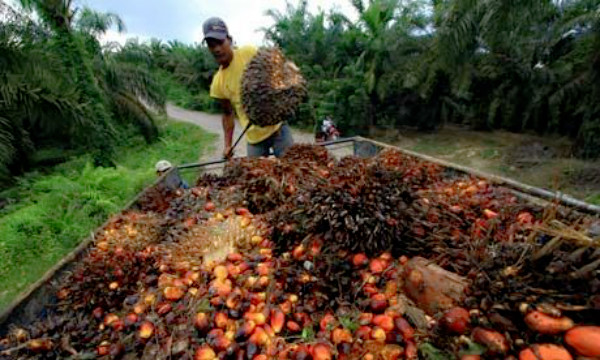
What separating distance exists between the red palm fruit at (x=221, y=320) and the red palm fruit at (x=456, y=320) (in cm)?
88

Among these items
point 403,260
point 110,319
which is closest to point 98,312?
point 110,319

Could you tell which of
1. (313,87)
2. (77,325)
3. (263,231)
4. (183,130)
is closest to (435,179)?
(263,231)

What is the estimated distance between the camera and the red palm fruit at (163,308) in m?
1.73

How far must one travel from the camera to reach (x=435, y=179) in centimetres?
296

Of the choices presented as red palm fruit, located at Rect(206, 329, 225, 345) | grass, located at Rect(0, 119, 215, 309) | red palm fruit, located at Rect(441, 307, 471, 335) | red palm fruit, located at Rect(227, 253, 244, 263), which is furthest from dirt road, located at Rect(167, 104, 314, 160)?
red palm fruit, located at Rect(441, 307, 471, 335)

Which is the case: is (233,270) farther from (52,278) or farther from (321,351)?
(52,278)

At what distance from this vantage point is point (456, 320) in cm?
127

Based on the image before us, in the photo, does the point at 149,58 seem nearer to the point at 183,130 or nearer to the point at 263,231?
the point at 183,130

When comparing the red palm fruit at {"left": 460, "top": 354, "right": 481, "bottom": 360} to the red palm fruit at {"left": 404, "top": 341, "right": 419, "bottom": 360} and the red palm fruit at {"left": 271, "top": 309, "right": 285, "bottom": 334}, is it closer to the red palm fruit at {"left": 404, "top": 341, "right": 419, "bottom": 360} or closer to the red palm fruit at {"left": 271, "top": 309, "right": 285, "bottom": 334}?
the red palm fruit at {"left": 404, "top": 341, "right": 419, "bottom": 360}

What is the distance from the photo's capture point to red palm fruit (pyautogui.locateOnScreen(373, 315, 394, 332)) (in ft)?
4.99

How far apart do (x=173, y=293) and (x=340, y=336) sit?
843 mm

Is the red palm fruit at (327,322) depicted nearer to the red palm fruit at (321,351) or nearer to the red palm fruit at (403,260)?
the red palm fruit at (321,351)

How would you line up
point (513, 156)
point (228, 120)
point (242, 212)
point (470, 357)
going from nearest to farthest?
point (470, 357) → point (242, 212) → point (228, 120) → point (513, 156)

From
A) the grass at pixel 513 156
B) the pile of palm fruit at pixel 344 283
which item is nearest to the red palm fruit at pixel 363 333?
the pile of palm fruit at pixel 344 283
